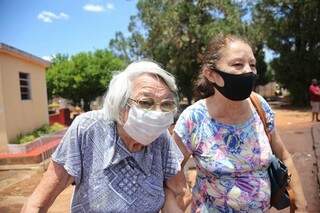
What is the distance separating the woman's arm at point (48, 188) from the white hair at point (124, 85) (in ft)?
1.10

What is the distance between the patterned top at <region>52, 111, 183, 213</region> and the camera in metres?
2.02

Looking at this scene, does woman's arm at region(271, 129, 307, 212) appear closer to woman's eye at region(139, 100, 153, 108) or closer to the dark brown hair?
the dark brown hair

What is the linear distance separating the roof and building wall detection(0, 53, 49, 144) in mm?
156

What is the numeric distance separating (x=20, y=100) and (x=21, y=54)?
1.51 metres

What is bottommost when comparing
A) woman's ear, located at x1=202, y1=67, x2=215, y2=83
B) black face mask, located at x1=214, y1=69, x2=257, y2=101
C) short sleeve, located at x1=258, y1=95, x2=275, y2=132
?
short sleeve, located at x1=258, y1=95, x2=275, y2=132

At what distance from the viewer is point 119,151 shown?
81.4 inches

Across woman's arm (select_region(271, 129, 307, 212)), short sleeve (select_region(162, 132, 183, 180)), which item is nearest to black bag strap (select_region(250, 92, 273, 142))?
woman's arm (select_region(271, 129, 307, 212))

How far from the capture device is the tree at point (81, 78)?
28234 mm

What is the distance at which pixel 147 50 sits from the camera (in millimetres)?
33469

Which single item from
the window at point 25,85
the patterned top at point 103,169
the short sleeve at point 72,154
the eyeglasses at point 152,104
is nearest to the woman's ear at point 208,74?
the eyeglasses at point 152,104

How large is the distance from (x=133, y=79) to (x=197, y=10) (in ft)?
84.0

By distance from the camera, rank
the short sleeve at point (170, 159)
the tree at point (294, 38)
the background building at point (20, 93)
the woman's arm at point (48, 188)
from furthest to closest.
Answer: the tree at point (294, 38), the background building at point (20, 93), the short sleeve at point (170, 159), the woman's arm at point (48, 188)

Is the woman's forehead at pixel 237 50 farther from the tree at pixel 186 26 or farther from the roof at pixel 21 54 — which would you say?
the tree at pixel 186 26

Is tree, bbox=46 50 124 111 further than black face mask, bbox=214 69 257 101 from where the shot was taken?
Yes
